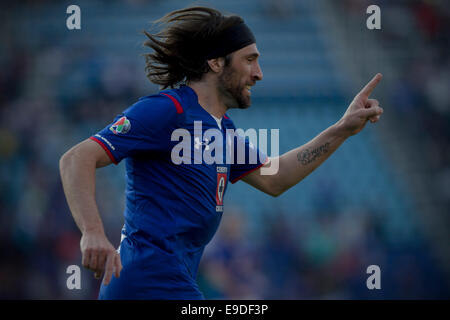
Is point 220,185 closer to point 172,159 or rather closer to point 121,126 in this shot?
point 172,159

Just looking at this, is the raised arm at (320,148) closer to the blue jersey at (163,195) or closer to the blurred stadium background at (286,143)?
the blue jersey at (163,195)

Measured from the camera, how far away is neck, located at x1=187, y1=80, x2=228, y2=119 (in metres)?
3.79

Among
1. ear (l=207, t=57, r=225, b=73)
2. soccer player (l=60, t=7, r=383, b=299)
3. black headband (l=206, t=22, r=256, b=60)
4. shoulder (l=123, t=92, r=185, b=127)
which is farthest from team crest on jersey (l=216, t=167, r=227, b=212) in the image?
black headband (l=206, t=22, r=256, b=60)

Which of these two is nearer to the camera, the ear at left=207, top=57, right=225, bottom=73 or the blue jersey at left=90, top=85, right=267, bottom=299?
the blue jersey at left=90, top=85, right=267, bottom=299

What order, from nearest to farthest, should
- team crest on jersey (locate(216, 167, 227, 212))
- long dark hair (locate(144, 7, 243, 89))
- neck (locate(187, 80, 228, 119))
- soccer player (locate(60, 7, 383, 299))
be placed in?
soccer player (locate(60, 7, 383, 299)), team crest on jersey (locate(216, 167, 227, 212)), neck (locate(187, 80, 228, 119)), long dark hair (locate(144, 7, 243, 89))

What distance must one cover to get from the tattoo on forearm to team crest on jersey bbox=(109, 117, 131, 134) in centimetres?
136

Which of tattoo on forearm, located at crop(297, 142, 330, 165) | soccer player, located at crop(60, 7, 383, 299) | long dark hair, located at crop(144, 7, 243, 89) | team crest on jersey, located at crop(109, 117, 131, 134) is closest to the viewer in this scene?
soccer player, located at crop(60, 7, 383, 299)

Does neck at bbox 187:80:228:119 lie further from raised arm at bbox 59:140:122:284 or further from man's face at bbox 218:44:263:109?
raised arm at bbox 59:140:122:284

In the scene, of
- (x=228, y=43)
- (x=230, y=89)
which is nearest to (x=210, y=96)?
(x=230, y=89)

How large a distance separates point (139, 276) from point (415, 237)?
24.4 feet

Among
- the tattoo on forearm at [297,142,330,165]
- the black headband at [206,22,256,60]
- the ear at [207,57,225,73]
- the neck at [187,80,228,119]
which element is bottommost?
the tattoo on forearm at [297,142,330,165]

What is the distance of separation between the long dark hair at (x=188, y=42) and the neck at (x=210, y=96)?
8cm

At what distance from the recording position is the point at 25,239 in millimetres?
8969

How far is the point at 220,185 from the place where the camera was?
145 inches
